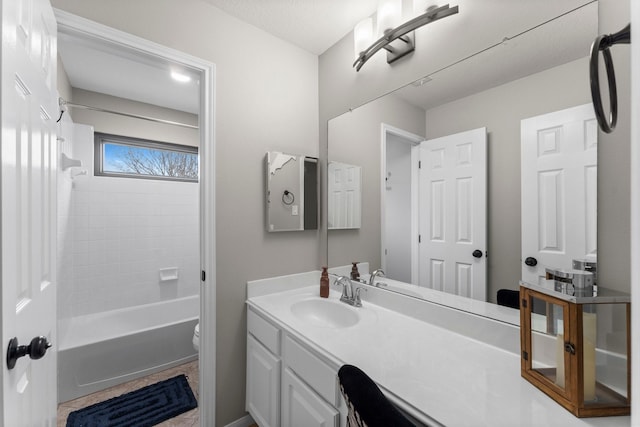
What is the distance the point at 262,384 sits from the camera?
1.45 meters

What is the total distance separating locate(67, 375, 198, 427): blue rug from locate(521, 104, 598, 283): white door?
222 cm

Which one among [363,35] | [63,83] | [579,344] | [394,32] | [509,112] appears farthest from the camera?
[63,83]

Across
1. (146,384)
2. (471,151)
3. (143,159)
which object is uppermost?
(143,159)

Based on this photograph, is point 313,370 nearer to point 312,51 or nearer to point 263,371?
point 263,371

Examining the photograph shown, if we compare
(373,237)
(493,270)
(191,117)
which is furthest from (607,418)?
(191,117)

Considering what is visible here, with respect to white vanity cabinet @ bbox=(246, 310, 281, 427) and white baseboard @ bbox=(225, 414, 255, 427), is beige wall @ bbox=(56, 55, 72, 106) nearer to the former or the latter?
white vanity cabinet @ bbox=(246, 310, 281, 427)

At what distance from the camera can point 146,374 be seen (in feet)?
7.20

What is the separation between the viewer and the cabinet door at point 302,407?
1.01 metres

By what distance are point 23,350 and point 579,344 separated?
145 cm

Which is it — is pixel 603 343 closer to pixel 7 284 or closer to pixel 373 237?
pixel 373 237

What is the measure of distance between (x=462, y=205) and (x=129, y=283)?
3.05 m

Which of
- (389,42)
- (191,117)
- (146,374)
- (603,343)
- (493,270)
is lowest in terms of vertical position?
(146,374)

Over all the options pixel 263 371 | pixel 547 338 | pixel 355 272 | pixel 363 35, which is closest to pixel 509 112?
pixel 547 338

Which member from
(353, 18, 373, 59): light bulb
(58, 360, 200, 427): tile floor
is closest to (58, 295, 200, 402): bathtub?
(58, 360, 200, 427): tile floor
